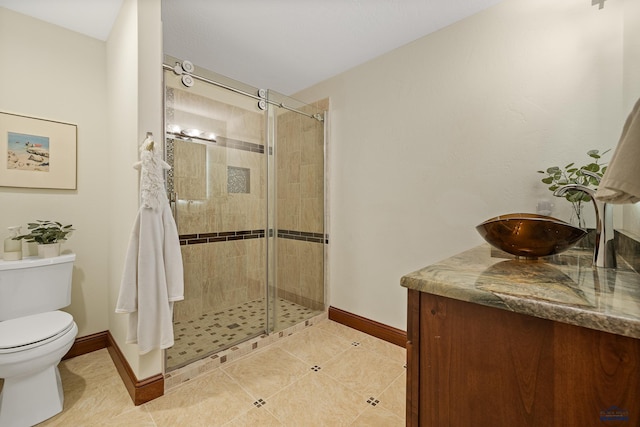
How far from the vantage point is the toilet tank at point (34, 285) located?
5.32ft

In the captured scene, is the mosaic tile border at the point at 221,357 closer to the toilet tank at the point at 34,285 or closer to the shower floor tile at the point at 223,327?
the shower floor tile at the point at 223,327

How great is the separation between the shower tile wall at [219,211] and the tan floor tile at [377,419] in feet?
4.14

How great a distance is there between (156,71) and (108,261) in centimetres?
151

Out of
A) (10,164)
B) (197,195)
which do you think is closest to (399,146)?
(197,195)

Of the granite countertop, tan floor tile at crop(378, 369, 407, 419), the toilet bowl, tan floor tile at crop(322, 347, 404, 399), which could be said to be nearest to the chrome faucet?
the granite countertop

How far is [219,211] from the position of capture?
2.41 meters

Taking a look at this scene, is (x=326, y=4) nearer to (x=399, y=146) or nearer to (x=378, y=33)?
(x=378, y=33)

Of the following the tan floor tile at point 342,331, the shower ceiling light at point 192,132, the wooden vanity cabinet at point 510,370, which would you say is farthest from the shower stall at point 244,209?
the wooden vanity cabinet at point 510,370

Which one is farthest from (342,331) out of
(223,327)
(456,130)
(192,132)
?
(192,132)

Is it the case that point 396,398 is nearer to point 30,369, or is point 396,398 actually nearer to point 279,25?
point 30,369

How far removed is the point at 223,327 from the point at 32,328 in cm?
116

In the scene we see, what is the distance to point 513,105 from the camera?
1.65m

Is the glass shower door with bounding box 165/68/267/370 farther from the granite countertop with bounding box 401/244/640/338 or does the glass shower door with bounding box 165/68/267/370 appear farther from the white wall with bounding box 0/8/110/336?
the granite countertop with bounding box 401/244/640/338

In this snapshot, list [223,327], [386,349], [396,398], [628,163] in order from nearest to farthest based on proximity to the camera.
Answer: [628,163], [396,398], [386,349], [223,327]
